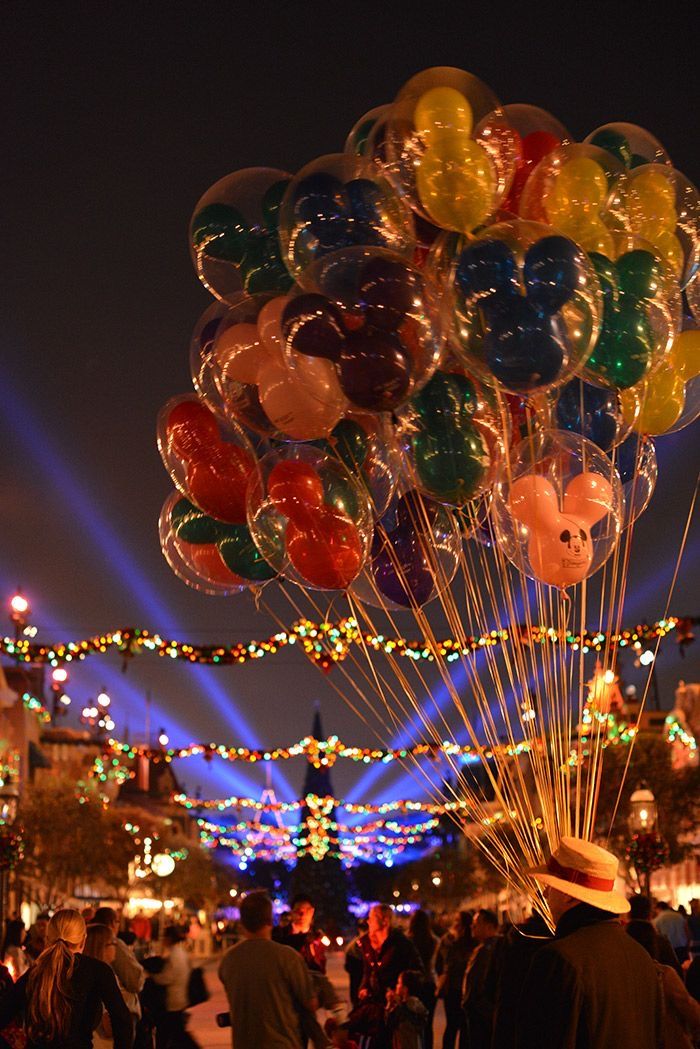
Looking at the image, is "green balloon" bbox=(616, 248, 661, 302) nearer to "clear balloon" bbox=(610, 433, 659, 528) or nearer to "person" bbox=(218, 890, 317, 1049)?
"clear balloon" bbox=(610, 433, 659, 528)

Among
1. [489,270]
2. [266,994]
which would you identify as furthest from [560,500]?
[266,994]

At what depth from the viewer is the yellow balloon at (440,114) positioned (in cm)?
720

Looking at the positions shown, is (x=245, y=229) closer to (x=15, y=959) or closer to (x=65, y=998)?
(x=65, y=998)

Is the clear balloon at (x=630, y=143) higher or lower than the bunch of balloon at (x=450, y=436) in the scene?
higher

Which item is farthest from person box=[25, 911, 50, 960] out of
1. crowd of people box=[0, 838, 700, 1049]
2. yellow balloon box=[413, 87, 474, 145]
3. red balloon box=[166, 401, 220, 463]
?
yellow balloon box=[413, 87, 474, 145]

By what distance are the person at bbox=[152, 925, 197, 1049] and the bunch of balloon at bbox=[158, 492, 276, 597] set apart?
2661 millimetres

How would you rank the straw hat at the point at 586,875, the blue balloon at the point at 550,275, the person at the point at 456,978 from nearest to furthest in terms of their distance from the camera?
the straw hat at the point at 586,875, the blue balloon at the point at 550,275, the person at the point at 456,978

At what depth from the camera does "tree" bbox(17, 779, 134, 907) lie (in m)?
47.9

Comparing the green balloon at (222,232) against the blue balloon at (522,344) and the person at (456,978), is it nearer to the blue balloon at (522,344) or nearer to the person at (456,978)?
the blue balloon at (522,344)

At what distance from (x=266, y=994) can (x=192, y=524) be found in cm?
357

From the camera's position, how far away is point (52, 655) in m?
18.4

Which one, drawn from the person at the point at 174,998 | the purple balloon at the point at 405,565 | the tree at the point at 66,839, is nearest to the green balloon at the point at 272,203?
the purple balloon at the point at 405,565

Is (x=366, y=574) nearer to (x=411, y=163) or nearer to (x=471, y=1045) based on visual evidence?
(x=411, y=163)

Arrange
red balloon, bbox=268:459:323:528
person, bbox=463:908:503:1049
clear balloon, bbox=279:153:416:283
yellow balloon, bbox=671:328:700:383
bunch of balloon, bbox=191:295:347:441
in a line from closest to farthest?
1. clear balloon, bbox=279:153:416:283
2. bunch of balloon, bbox=191:295:347:441
3. red balloon, bbox=268:459:323:528
4. yellow balloon, bbox=671:328:700:383
5. person, bbox=463:908:503:1049
